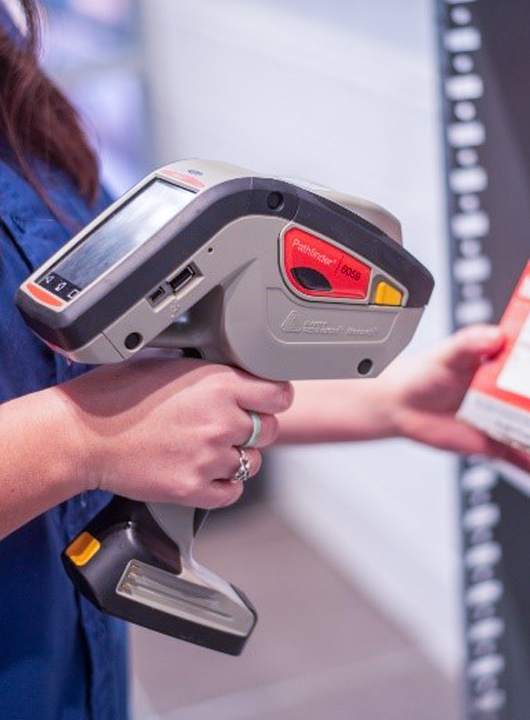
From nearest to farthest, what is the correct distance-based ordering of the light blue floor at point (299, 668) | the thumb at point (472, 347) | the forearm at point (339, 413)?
the thumb at point (472, 347) < the forearm at point (339, 413) < the light blue floor at point (299, 668)

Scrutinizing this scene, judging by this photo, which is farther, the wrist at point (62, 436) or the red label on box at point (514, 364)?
the red label on box at point (514, 364)

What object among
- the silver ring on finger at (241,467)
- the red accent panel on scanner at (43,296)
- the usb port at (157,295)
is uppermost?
the usb port at (157,295)

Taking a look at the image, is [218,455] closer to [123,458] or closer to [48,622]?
[123,458]

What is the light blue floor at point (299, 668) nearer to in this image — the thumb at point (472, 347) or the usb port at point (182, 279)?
the thumb at point (472, 347)

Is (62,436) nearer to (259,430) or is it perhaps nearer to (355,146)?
(259,430)

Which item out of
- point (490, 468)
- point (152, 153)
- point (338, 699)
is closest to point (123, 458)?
point (490, 468)

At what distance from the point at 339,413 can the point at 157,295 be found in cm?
41

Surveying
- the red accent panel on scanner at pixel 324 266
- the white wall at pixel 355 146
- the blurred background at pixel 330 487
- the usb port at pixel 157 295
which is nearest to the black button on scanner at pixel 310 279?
the red accent panel on scanner at pixel 324 266

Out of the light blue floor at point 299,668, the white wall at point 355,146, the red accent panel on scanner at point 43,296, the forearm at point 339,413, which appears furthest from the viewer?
the light blue floor at point 299,668

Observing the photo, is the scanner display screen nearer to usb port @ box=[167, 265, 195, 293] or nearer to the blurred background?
usb port @ box=[167, 265, 195, 293]

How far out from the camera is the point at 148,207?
712 millimetres

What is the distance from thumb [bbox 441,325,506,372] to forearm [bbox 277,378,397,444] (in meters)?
0.09

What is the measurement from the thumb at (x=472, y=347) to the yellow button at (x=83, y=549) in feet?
1.21

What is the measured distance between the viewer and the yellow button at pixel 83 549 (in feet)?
2.61
